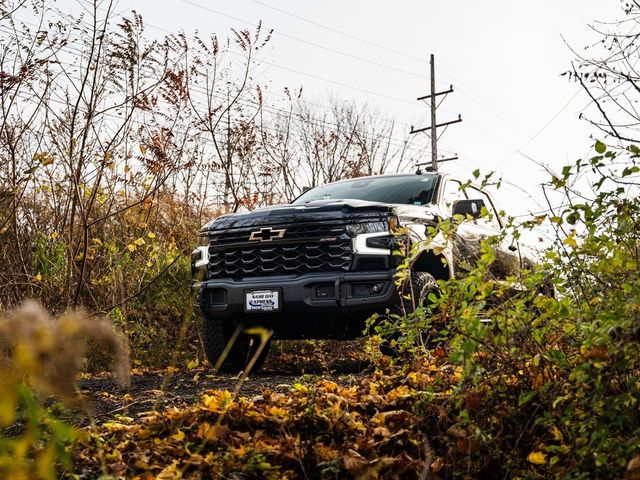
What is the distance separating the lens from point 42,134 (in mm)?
6621

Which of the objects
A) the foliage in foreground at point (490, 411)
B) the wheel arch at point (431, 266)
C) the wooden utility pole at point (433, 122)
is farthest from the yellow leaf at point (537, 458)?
the wooden utility pole at point (433, 122)

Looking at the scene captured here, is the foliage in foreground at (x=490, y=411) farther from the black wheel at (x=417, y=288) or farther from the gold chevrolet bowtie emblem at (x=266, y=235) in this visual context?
the gold chevrolet bowtie emblem at (x=266, y=235)

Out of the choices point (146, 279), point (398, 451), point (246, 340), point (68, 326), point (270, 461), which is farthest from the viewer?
point (146, 279)

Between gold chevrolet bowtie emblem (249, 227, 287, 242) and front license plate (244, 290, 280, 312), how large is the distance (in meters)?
0.43

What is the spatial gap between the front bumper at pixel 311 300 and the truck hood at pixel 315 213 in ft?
1.51

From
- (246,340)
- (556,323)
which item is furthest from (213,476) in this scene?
(246,340)

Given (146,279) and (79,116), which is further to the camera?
(146,279)

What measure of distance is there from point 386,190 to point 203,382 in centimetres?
259

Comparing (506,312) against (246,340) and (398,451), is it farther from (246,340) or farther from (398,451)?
(246,340)

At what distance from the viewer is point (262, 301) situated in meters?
5.50

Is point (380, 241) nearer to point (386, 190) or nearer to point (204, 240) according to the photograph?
point (386, 190)

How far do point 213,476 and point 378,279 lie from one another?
2.64 meters

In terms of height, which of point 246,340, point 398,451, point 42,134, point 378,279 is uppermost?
point 42,134

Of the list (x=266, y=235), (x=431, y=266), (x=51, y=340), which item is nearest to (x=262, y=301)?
(x=266, y=235)
